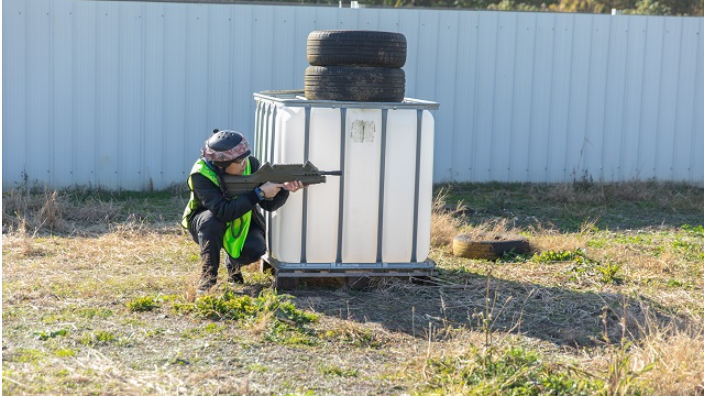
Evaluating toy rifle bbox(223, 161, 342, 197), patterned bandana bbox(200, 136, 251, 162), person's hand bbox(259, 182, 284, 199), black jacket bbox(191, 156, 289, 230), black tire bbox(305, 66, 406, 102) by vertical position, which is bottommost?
black jacket bbox(191, 156, 289, 230)

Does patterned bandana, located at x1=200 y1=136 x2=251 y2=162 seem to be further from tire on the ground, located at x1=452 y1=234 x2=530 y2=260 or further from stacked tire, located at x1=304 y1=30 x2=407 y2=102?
tire on the ground, located at x1=452 y1=234 x2=530 y2=260

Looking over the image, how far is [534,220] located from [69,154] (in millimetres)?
5559

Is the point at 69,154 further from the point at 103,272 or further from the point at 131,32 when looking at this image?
the point at 103,272

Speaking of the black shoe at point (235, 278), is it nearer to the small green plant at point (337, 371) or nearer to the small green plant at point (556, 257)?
the small green plant at point (337, 371)

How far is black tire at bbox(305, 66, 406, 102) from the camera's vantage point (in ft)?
24.9

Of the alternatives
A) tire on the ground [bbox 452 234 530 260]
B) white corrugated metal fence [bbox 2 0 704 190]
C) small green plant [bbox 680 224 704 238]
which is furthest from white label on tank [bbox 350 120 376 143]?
white corrugated metal fence [bbox 2 0 704 190]

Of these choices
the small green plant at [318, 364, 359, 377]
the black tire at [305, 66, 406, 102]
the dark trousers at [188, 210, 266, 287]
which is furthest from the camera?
the black tire at [305, 66, 406, 102]

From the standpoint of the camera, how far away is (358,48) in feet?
25.1

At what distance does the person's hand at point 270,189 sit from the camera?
7.16 meters

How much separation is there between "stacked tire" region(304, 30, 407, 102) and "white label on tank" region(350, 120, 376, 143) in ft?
0.84

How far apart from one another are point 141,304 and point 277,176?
4.30 ft

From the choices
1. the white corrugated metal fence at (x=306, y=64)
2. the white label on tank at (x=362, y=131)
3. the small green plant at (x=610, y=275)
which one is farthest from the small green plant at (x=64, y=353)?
the white corrugated metal fence at (x=306, y=64)

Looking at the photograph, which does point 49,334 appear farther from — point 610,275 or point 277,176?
point 610,275

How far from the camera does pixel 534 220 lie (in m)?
10.9
